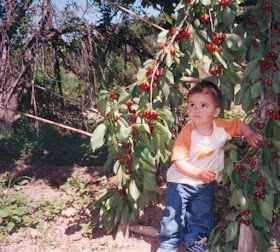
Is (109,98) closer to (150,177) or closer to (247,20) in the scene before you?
(150,177)

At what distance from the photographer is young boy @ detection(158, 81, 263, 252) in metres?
2.21

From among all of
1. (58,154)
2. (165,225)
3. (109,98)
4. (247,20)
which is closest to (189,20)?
(247,20)

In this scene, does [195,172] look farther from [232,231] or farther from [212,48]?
[212,48]

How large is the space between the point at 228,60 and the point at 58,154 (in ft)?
12.7

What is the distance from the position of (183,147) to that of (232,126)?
343mm

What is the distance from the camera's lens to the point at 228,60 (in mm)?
2113

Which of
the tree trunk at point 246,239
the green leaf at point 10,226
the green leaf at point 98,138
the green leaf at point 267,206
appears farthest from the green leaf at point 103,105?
the green leaf at point 10,226

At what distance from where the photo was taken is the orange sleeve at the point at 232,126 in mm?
2225

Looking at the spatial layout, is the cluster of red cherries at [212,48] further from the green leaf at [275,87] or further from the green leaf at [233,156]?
the green leaf at [233,156]

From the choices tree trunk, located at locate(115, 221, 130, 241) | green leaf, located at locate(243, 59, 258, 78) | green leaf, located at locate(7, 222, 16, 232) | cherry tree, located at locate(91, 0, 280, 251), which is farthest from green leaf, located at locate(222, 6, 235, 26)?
green leaf, located at locate(7, 222, 16, 232)

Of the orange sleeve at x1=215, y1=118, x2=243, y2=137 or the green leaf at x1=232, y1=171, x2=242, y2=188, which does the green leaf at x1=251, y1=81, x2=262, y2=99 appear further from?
the green leaf at x1=232, y1=171, x2=242, y2=188

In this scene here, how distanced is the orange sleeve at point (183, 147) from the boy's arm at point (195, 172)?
0.04 metres

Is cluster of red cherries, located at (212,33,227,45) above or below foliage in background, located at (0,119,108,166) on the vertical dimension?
above

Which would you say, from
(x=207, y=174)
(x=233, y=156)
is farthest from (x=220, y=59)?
(x=207, y=174)
